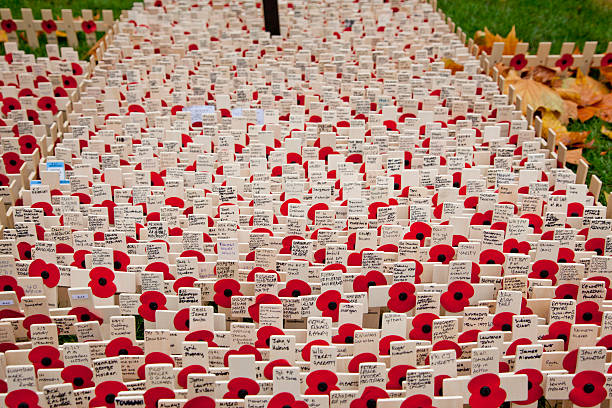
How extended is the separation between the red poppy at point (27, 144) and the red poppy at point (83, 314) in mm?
1738

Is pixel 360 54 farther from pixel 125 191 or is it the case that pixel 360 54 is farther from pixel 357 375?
pixel 357 375

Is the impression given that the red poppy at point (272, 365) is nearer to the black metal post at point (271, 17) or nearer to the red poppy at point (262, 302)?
the red poppy at point (262, 302)

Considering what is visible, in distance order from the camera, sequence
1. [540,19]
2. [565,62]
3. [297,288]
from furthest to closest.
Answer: [540,19], [565,62], [297,288]

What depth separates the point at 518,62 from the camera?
248 inches

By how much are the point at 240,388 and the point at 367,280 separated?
33.5 inches

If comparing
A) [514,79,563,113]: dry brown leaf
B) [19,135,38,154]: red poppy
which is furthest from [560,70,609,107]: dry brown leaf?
[19,135,38,154]: red poppy

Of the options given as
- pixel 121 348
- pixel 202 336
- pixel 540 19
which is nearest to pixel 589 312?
pixel 202 336

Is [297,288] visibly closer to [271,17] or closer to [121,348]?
[121,348]

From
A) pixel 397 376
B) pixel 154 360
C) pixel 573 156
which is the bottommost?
pixel 397 376

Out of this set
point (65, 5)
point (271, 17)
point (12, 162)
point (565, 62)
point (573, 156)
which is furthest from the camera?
point (65, 5)

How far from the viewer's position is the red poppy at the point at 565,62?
6327mm

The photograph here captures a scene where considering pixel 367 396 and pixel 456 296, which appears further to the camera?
pixel 456 296

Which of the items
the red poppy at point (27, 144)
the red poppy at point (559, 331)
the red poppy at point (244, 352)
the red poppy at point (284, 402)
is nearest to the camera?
the red poppy at point (284, 402)

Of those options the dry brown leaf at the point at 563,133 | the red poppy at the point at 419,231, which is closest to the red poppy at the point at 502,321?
the red poppy at the point at 419,231
